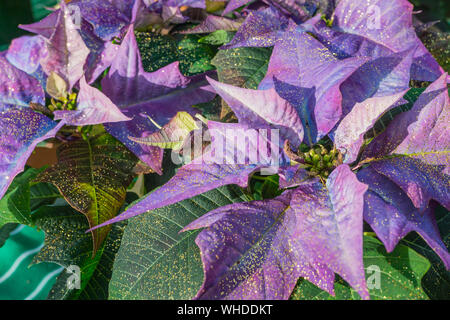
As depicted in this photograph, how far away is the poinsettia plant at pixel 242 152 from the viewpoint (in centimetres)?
27

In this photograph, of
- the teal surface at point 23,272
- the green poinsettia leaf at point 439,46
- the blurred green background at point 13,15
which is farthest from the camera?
the blurred green background at point 13,15

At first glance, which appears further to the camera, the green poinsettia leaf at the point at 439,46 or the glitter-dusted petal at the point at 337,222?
the green poinsettia leaf at the point at 439,46

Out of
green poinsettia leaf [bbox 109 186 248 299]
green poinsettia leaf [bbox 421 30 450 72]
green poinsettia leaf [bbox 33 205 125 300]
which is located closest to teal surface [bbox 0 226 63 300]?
green poinsettia leaf [bbox 33 205 125 300]

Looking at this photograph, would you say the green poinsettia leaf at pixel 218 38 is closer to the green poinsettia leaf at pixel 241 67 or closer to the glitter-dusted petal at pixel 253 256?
the green poinsettia leaf at pixel 241 67

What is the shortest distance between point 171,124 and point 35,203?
0.25 metres

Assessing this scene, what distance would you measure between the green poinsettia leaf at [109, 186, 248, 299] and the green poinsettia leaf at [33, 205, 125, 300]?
6 centimetres

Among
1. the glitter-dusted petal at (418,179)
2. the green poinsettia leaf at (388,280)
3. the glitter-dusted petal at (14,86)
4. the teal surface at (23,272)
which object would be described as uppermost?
the glitter-dusted petal at (418,179)

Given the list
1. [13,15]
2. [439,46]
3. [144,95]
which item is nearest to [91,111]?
[144,95]

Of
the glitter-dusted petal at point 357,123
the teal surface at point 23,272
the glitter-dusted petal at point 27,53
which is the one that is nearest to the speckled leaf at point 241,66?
the glitter-dusted petal at point 357,123

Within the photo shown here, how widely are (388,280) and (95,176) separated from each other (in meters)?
0.26

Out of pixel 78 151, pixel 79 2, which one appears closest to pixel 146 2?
pixel 79 2

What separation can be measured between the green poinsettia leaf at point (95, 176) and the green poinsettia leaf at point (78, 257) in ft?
0.10

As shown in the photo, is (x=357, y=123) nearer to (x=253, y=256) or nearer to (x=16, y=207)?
(x=253, y=256)

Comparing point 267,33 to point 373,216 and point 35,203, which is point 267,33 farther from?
point 35,203
